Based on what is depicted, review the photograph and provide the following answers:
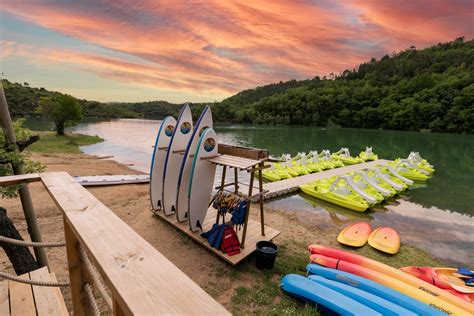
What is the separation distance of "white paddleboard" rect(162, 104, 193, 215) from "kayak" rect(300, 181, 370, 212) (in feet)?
24.1

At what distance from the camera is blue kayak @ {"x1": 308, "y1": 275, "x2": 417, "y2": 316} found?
14.1 ft

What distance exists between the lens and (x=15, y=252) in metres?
4.02

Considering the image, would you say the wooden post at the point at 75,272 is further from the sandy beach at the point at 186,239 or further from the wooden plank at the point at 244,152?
the wooden plank at the point at 244,152

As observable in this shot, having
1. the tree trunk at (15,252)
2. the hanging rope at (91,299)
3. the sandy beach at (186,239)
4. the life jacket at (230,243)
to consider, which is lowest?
the sandy beach at (186,239)

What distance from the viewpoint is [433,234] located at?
9.34 metres

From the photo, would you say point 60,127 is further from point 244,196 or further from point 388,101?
point 388,101

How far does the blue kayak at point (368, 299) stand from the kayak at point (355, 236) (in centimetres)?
292

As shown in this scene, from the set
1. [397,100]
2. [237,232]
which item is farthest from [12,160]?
[397,100]

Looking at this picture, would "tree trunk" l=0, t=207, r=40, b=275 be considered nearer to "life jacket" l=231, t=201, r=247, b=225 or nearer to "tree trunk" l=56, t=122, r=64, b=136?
"life jacket" l=231, t=201, r=247, b=225

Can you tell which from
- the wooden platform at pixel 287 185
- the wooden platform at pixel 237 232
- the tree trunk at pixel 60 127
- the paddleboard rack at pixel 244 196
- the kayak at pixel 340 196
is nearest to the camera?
the paddleboard rack at pixel 244 196

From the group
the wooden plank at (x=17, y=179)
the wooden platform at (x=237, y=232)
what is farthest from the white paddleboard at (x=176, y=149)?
the wooden plank at (x=17, y=179)

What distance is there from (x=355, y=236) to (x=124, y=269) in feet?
27.1

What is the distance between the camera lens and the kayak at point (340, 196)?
11.1 metres

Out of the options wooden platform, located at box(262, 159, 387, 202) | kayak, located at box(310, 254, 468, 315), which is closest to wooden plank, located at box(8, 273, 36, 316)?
kayak, located at box(310, 254, 468, 315)
